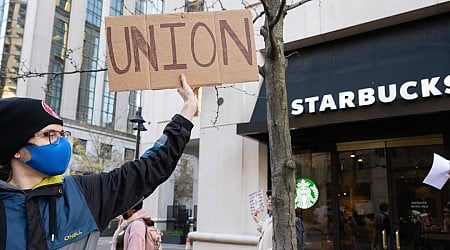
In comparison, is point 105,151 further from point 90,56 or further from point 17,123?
point 17,123

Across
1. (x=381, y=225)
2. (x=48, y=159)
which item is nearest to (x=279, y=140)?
(x=48, y=159)

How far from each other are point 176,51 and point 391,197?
6.78 meters

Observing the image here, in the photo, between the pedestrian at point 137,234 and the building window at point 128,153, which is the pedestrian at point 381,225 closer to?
the pedestrian at point 137,234

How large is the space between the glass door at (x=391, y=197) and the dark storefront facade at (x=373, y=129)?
2cm

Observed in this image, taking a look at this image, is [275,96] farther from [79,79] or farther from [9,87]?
[79,79]

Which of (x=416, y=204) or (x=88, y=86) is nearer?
(x=416, y=204)

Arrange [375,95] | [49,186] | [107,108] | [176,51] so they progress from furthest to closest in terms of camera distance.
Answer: [107,108] → [375,95] → [176,51] → [49,186]

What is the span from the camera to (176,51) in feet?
8.26

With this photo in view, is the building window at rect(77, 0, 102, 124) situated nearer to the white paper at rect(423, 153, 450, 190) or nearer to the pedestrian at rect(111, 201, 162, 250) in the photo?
the pedestrian at rect(111, 201, 162, 250)

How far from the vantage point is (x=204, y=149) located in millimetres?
10062

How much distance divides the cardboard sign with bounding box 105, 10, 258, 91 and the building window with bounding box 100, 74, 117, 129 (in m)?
45.2

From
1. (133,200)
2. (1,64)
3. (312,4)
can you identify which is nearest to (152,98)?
(312,4)

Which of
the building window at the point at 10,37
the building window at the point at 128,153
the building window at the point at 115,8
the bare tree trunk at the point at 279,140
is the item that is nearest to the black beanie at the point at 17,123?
the bare tree trunk at the point at 279,140

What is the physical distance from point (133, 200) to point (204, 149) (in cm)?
803
